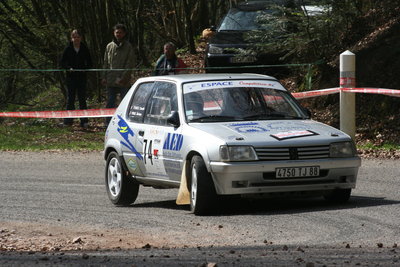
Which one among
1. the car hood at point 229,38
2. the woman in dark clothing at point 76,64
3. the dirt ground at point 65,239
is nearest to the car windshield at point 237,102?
the dirt ground at point 65,239

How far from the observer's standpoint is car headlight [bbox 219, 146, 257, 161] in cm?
1034

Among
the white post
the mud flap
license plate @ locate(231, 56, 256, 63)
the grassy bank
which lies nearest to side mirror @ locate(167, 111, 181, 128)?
the mud flap

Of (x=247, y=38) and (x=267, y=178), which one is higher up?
(x=247, y=38)

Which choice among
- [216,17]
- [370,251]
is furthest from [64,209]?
[216,17]

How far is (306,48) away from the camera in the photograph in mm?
21859

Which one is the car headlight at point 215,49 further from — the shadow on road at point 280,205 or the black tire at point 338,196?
the black tire at point 338,196

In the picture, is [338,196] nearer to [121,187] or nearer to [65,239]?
[121,187]

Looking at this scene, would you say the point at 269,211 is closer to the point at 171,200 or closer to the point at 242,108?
the point at 242,108

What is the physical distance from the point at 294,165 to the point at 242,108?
1343 millimetres

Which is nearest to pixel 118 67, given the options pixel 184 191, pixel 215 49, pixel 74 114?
pixel 74 114

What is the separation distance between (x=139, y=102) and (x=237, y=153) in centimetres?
256

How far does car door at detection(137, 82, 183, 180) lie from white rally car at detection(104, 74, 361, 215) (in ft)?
0.04

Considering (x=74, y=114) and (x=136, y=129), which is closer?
(x=136, y=129)

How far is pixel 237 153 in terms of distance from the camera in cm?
1035
